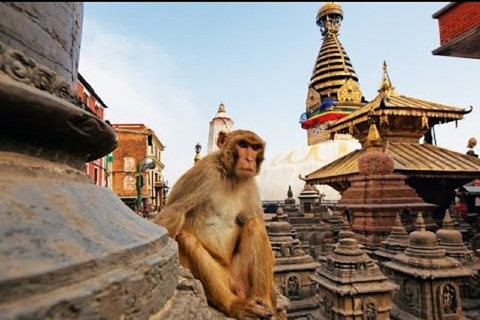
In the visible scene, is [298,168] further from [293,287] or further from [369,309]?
[369,309]

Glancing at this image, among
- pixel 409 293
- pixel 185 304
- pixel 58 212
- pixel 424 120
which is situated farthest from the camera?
pixel 424 120

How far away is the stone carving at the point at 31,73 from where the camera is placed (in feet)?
2.92

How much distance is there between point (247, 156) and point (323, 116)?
81.6 feet

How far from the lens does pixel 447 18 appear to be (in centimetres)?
542

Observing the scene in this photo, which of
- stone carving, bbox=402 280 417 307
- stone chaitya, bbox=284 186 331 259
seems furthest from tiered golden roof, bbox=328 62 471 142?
stone carving, bbox=402 280 417 307

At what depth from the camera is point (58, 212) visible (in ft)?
2.94

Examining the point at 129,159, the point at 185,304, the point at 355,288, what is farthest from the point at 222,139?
the point at 129,159

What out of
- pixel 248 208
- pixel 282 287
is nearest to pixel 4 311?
pixel 248 208

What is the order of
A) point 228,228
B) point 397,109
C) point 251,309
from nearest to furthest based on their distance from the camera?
point 251,309 → point 228,228 → point 397,109

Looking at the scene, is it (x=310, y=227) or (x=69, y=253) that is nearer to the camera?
(x=69, y=253)

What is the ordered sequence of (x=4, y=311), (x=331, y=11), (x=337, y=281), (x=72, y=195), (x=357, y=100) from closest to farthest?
1. (x=4, y=311)
2. (x=72, y=195)
3. (x=337, y=281)
4. (x=357, y=100)
5. (x=331, y=11)

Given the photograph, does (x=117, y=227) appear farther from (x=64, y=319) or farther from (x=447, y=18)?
(x=447, y=18)

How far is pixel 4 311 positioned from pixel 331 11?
33.8m

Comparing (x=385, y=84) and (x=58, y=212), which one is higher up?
(x=385, y=84)
